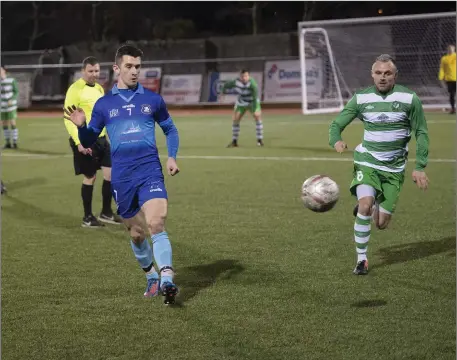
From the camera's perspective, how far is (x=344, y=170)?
14.9 meters

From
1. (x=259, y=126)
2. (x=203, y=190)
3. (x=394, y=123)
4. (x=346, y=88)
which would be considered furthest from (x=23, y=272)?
(x=346, y=88)

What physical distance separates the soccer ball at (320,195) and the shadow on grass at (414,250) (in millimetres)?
898

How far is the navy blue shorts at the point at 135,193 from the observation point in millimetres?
6371

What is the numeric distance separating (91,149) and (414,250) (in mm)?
4373

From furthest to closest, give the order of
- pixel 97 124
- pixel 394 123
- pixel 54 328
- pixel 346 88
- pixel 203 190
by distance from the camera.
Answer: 1. pixel 346 88
2. pixel 203 190
3. pixel 394 123
4. pixel 97 124
5. pixel 54 328

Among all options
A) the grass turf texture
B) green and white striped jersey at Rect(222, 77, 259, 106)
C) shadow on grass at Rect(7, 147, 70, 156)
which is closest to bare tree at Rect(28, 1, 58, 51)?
shadow on grass at Rect(7, 147, 70, 156)

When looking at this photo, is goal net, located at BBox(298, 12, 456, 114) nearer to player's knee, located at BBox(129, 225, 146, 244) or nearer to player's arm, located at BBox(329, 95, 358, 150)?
player's arm, located at BBox(329, 95, 358, 150)

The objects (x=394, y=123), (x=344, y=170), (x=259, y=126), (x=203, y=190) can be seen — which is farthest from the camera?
(x=259, y=126)

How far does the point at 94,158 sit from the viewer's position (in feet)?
33.2

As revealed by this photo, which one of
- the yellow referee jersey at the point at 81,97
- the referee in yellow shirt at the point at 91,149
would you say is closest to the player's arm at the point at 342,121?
the referee in yellow shirt at the point at 91,149

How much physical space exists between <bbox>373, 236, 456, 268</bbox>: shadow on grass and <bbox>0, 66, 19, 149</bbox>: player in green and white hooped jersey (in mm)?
15136

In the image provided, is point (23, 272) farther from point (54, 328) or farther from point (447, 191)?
point (447, 191)

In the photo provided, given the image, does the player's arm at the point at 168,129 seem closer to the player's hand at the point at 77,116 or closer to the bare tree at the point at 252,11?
the player's hand at the point at 77,116

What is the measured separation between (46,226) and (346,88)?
19.2 m
